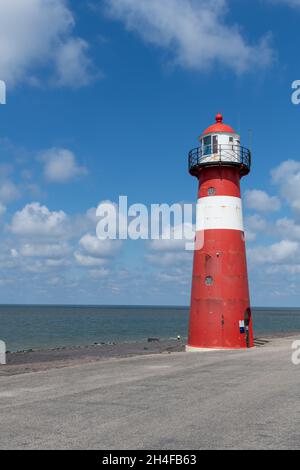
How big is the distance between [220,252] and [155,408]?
1333 centimetres

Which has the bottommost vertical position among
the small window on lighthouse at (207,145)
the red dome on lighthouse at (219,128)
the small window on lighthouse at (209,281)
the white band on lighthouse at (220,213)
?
the small window on lighthouse at (209,281)

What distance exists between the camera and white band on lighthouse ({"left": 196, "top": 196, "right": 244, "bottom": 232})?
2189cm

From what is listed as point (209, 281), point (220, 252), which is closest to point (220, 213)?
point (220, 252)

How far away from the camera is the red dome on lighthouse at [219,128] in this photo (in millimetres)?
22516

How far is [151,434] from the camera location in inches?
291

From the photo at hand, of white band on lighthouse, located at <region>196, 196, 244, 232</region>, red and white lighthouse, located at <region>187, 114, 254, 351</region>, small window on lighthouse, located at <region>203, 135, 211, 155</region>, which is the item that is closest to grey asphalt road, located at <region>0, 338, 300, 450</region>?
red and white lighthouse, located at <region>187, 114, 254, 351</region>

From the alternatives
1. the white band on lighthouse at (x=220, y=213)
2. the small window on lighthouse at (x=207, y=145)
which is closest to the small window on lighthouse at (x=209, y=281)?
the white band on lighthouse at (x=220, y=213)

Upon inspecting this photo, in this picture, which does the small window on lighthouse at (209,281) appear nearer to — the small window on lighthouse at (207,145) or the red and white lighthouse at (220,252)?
the red and white lighthouse at (220,252)

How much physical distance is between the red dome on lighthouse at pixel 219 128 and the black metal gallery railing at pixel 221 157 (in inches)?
27.9

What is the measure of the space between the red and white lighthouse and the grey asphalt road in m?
6.97

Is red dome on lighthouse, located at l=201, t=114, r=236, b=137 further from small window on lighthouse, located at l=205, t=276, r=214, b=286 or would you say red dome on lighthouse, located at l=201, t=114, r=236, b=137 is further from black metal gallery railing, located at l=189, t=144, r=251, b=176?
small window on lighthouse, located at l=205, t=276, r=214, b=286

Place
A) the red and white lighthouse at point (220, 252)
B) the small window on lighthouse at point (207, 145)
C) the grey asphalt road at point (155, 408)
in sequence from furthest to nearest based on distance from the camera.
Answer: the small window on lighthouse at point (207, 145)
the red and white lighthouse at point (220, 252)
the grey asphalt road at point (155, 408)
